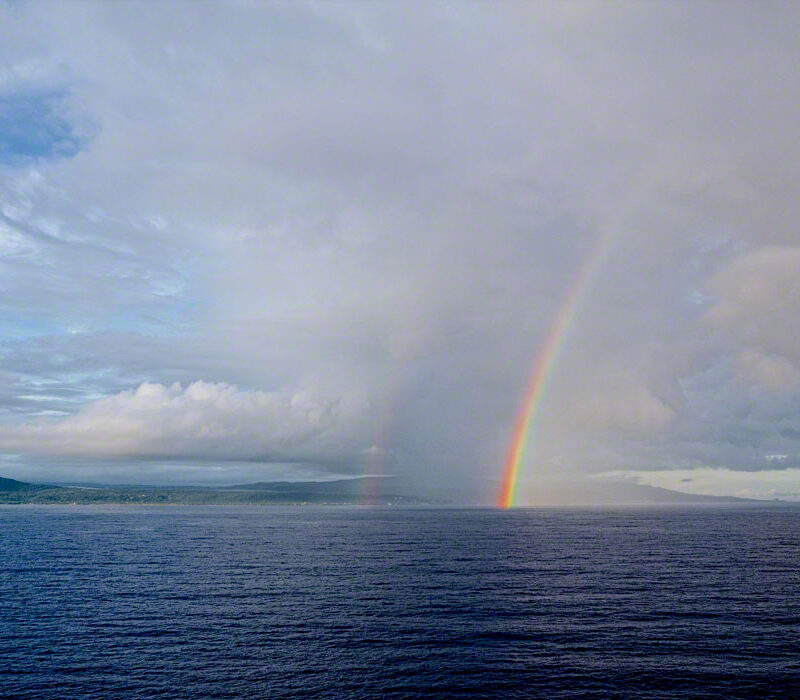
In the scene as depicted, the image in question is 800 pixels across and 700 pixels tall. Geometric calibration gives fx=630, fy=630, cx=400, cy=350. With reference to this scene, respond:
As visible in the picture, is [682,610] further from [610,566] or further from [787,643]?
[610,566]

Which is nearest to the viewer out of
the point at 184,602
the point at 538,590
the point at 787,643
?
the point at 787,643

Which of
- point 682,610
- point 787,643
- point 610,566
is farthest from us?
point 610,566

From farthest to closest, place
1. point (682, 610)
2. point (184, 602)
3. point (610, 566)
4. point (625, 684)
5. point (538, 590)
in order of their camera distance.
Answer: point (610, 566)
point (538, 590)
point (184, 602)
point (682, 610)
point (625, 684)

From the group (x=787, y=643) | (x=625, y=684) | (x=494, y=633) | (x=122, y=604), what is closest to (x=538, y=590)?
(x=494, y=633)

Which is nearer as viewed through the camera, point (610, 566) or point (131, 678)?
point (131, 678)

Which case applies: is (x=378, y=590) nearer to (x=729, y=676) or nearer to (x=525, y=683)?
(x=525, y=683)

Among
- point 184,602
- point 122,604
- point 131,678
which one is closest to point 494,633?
point 131,678
